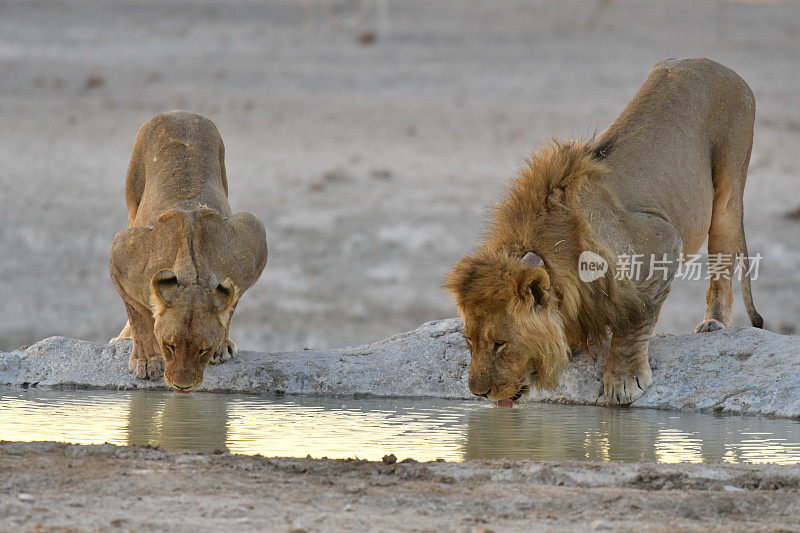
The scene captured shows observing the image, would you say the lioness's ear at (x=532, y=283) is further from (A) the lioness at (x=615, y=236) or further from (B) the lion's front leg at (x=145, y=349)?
(B) the lion's front leg at (x=145, y=349)

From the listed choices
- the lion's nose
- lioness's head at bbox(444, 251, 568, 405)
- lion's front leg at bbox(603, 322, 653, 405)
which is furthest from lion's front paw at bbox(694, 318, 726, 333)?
the lion's nose

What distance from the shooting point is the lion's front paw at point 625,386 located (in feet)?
27.9

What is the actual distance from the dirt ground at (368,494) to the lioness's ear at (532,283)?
4.42 ft

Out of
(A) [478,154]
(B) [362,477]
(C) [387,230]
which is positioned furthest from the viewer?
(A) [478,154]

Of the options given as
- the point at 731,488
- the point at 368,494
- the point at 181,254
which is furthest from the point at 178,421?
the point at 731,488

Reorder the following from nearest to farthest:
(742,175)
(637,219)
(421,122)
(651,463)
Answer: (651,463), (637,219), (742,175), (421,122)

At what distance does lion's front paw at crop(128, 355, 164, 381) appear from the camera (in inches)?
354

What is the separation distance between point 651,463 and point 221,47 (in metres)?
18.6

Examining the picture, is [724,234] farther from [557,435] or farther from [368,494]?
[368,494]

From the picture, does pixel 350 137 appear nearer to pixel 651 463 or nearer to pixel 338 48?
pixel 338 48

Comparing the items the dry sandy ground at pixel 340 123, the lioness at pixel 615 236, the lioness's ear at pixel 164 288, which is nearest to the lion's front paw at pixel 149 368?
the lioness's ear at pixel 164 288

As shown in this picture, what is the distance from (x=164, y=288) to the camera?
7.92 metres

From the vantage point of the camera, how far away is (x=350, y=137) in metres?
19.3

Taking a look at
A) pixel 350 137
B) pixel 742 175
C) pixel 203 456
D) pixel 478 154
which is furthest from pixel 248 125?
pixel 203 456
